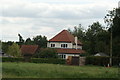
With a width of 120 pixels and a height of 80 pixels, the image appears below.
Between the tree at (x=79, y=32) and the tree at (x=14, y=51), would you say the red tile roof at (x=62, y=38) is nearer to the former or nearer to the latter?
the tree at (x=14, y=51)

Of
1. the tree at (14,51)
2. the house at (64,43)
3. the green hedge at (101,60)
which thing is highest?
the house at (64,43)

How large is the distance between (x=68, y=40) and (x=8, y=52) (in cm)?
1635

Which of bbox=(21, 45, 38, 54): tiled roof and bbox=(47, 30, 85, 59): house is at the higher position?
bbox=(47, 30, 85, 59): house

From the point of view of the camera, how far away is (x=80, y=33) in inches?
5034

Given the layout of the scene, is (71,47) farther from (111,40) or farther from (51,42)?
(111,40)

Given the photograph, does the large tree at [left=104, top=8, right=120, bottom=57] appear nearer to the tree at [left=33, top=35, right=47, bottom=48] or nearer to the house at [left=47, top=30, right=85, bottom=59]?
the house at [left=47, top=30, right=85, bottom=59]

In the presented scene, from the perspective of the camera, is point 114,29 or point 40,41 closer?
point 114,29

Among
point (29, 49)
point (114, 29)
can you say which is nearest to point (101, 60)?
point (114, 29)

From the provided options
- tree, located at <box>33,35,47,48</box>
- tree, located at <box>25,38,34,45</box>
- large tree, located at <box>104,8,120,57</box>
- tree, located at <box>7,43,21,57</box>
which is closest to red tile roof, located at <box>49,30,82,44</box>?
tree, located at <box>7,43,21,57</box>

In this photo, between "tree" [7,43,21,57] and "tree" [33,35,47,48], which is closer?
"tree" [7,43,21,57]

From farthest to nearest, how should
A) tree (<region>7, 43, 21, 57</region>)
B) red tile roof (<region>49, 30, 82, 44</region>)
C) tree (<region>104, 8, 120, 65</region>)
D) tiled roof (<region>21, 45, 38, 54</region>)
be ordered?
tiled roof (<region>21, 45, 38, 54</region>)
red tile roof (<region>49, 30, 82, 44</region>)
tree (<region>7, 43, 21, 57</region>)
tree (<region>104, 8, 120, 65</region>)

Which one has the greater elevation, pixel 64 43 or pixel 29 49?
pixel 64 43

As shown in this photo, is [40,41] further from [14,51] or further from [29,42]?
[14,51]

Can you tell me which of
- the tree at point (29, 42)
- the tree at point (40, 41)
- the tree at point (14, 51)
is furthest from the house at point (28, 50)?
the tree at point (29, 42)
